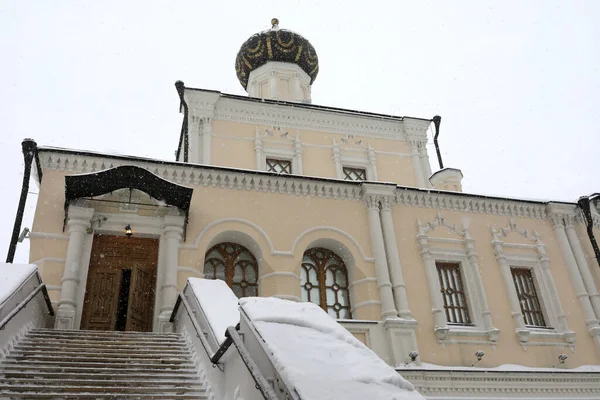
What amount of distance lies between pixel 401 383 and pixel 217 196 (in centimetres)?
829

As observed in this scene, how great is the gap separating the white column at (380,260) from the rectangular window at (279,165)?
383cm

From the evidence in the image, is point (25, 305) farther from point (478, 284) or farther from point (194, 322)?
point (478, 284)

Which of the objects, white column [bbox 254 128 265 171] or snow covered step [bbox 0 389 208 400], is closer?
snow covered step [bbox 0 389 208 400]

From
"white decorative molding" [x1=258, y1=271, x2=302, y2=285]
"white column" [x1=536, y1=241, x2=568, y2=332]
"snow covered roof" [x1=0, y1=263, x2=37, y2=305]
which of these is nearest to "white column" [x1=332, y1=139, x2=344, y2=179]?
"white decorative molding" [x1=258, y1=271, x2=302, y2=285]

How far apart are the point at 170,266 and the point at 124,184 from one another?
1791 mm

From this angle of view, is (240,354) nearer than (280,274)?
Yes

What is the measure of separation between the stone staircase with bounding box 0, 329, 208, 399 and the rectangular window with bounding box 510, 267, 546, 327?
8.55 metres

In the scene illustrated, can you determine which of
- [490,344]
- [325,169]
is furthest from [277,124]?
[490,344]

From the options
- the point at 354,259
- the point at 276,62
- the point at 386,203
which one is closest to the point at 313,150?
the point at 386,203

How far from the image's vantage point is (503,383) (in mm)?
11039

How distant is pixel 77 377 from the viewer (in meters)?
6.03

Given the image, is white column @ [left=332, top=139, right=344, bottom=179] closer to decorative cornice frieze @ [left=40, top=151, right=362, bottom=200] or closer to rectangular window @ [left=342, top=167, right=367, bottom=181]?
rectangular window @ [left=342, top=167, right=367, bottom=181]

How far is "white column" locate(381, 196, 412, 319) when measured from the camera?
37.7ft

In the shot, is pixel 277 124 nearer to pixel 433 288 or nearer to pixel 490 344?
pixel 433 288
